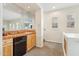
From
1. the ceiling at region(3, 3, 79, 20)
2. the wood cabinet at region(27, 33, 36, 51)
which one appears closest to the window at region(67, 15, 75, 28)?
the ceiling at region(3, 3, 79, 20)

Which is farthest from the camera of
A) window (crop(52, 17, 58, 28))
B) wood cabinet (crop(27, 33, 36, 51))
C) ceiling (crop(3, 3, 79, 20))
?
window (crop(52, 17, 58, 28))

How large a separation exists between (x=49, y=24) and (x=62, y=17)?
3.02 feet

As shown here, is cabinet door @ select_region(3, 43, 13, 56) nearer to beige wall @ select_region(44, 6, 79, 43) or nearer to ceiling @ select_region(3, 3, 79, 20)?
ceiling @ select_region(3, 3, 79, 20)

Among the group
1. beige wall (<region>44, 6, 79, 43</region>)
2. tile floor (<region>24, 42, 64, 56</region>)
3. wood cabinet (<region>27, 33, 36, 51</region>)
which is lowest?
tile floor (<region>24, 42, 64, 56</region>)

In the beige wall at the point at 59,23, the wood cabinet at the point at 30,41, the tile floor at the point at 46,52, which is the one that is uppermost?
the beige wall at the point at 59,23

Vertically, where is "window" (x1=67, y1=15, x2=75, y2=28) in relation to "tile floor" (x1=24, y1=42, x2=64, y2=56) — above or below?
above

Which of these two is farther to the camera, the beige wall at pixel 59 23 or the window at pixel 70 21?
the window at pixel 70 21

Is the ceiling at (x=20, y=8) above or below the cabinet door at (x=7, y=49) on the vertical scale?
above

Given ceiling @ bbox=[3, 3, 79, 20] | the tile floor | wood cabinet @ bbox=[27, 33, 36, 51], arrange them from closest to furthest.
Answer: ceiling @ bbox=[3, 3, 79, 20] → the tile floor → wood cabinet @ bbox=[27, 33, 36, 51]

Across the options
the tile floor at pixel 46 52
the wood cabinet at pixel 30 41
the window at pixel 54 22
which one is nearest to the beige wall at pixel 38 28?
the wood cabinet at pixel 30 41

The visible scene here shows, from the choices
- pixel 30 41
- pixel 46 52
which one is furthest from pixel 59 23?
pixel 46 52

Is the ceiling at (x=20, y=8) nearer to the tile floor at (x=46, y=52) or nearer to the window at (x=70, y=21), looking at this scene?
the window at (x=70, y=21)

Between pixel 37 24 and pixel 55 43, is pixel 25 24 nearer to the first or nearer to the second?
pixel 37 24

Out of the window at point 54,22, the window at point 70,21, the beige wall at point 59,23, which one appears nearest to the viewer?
the beige wall at point 59,23
